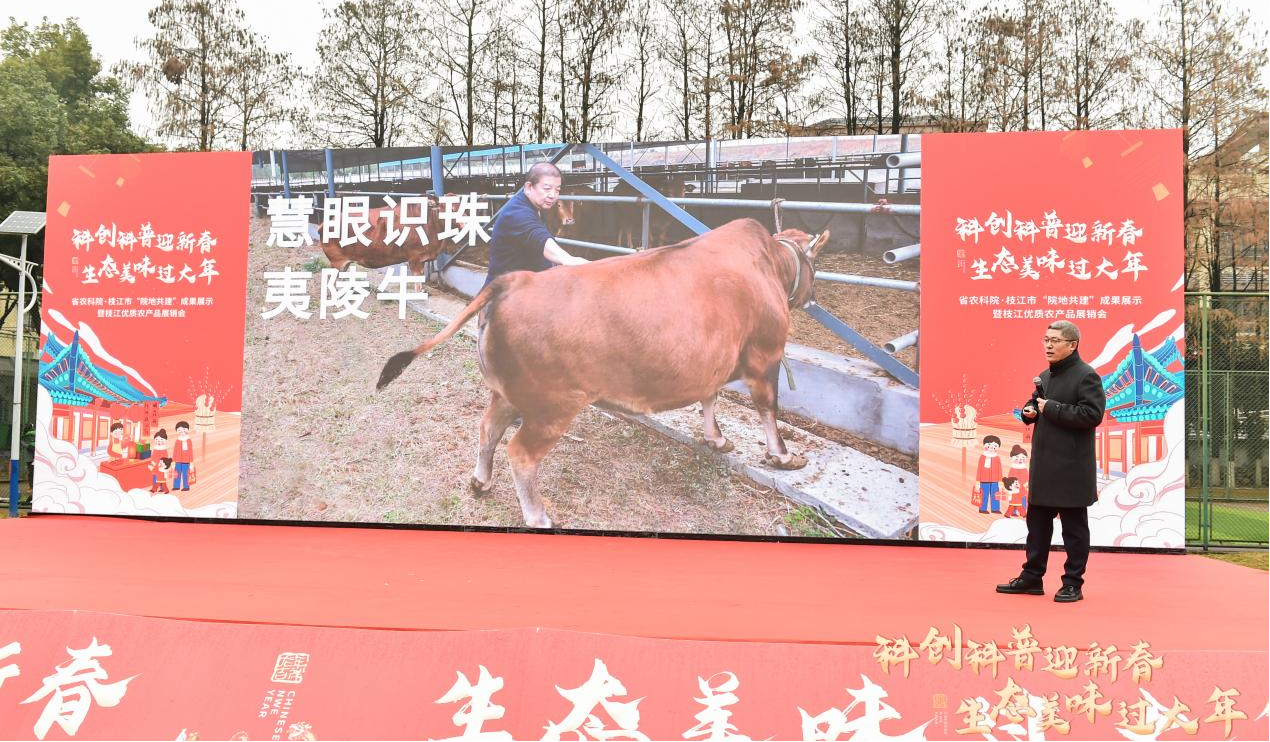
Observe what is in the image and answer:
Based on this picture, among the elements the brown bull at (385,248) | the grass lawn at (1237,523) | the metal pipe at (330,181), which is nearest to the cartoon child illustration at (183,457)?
the brown bull at (385,248)

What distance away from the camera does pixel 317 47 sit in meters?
11.9

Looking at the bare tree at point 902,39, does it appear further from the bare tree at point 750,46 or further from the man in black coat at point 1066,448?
the man in black coat at point 1066,448

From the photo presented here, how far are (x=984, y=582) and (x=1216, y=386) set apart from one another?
13.4 feet

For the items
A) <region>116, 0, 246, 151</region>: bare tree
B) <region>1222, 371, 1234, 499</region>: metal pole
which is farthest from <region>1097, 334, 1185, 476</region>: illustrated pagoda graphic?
<region>116, 0, 246, 151</region>: bare tree

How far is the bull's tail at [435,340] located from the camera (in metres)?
5.85

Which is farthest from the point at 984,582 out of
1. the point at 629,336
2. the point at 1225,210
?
the point at 1225,210

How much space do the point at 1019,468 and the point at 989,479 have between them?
0.18 m

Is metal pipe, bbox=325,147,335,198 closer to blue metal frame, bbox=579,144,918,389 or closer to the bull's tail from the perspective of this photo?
the bull's tail

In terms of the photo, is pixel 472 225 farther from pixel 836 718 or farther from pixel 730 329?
pixel 836 718

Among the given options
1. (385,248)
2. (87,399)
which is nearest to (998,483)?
(385,248)

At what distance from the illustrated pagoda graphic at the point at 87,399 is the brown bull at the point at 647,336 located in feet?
8.04

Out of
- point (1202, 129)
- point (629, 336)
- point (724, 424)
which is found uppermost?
point (1202, 129)

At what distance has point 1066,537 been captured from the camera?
359 cm

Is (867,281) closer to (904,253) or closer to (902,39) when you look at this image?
(904,253)
